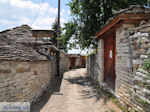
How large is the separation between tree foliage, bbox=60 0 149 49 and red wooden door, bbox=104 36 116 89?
3.71 m

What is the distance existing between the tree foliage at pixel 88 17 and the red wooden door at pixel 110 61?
12.2 ft

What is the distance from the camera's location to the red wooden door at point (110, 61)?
214 inches

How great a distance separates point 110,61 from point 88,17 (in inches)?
222

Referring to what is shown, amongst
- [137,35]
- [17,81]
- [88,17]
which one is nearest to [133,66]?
[137,35]

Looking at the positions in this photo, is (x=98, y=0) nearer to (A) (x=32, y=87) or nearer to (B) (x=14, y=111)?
(A) (x=32, y=87)

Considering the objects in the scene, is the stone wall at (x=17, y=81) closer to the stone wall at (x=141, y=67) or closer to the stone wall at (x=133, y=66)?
the stone wall at (x=133, y=66)

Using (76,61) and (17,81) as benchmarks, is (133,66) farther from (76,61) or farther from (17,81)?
(76,61)

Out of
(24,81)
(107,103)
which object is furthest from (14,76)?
(107,103)

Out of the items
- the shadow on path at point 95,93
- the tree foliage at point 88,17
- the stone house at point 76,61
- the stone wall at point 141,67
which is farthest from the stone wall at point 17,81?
the stone house at point 76,61

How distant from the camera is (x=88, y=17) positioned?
10.1 m

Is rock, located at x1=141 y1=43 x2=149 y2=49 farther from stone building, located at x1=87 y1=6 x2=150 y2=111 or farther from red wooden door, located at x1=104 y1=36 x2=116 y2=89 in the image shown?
red wooden door, located at x1=104 y1=36 x2=116 y2=89

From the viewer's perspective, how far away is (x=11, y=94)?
3482mm

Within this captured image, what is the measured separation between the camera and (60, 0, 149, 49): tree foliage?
944cm

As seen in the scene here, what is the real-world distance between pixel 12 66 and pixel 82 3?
26.9 feet
